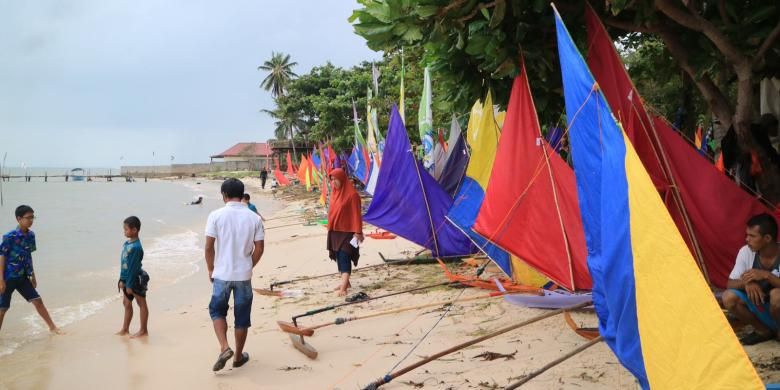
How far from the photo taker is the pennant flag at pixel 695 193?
450 cm

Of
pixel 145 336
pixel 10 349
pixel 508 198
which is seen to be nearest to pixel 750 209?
pixel 508 198

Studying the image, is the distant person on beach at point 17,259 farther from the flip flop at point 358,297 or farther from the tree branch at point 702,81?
the tree branch at point 702,81

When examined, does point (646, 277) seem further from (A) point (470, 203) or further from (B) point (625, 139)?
(A) point (470, 203)

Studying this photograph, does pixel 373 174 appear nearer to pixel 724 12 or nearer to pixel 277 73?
pixel 724 12

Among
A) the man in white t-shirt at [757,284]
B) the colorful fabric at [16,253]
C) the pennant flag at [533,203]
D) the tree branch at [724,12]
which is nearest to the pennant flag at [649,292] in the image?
the man in white t-shirt at [757,284]

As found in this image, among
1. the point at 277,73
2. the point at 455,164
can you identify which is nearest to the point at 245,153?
the point at 277,73

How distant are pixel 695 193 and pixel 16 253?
6399mm

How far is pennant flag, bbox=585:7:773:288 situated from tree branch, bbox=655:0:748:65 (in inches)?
21.7

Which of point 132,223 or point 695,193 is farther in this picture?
point 132,223

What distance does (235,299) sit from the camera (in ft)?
14.5

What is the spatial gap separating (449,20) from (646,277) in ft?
8.70

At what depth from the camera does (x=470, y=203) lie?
653 centimetres

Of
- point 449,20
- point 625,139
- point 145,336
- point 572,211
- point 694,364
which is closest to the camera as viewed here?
point 694,364

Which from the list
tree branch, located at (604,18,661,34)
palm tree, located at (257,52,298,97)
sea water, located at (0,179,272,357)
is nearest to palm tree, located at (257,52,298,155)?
palm tree, located at (257,52,298,97)
